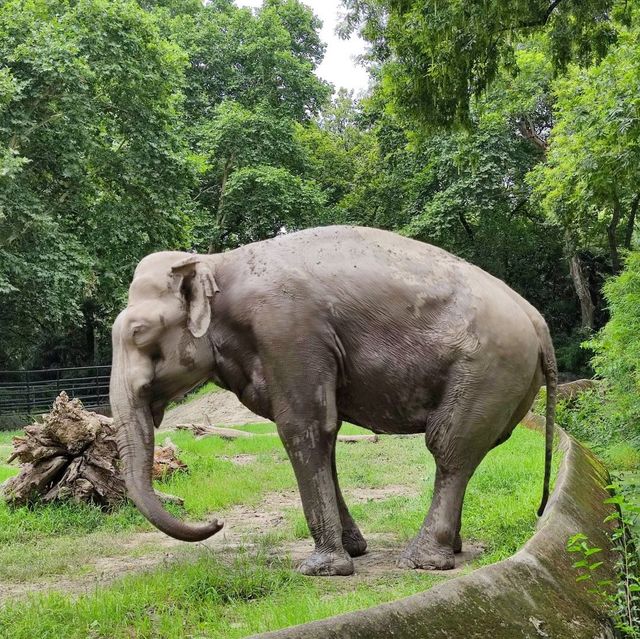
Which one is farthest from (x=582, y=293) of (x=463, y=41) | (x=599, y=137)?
(x=463, y=41)

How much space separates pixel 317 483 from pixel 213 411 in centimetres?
1751

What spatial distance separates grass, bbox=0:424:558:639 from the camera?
11.4 feet

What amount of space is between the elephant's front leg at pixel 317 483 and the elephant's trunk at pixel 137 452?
641mm

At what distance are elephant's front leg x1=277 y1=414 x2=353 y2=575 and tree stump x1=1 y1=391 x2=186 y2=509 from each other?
311 centimetres

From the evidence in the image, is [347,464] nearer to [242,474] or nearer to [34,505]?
[242,474]

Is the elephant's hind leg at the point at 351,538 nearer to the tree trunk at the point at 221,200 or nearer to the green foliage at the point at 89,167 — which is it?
the green foliage at the point at 89,167

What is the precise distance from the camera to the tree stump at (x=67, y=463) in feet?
22.3

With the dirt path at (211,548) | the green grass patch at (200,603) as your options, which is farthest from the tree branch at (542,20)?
the green grass patch at (200,603)

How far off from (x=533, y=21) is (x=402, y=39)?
158 centimetres

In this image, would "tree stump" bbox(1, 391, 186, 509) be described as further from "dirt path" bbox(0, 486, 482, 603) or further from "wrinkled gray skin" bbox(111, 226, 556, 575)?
"wrinkled gray skin" bbox(111, 226, 556, 575)

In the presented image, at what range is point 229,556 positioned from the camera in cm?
485

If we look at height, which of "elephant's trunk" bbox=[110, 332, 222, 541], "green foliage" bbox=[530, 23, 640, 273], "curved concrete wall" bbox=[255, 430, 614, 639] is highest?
"green foliage" bbox=[530, 23, 640, 273]

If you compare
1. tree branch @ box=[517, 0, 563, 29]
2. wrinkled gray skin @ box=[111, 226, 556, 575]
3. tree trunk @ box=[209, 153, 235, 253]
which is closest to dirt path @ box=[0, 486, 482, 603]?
wrinkled gray skin @ box=[111, 226, 556, 575]

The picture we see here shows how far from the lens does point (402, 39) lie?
9023mm
